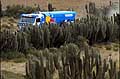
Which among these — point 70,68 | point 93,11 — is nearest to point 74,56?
point 70,68

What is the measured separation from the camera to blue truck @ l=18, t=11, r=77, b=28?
29.0 metres

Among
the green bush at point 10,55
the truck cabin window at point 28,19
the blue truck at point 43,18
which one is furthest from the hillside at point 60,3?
the green bush at point 10,55

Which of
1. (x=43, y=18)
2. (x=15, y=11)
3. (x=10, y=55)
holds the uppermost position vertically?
(x=43, y=18)

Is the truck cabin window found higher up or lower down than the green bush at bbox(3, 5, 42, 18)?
higher up

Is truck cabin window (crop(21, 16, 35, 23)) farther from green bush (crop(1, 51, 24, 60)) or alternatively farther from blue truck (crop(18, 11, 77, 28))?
green bush (crop(1, 51, 24, 60))

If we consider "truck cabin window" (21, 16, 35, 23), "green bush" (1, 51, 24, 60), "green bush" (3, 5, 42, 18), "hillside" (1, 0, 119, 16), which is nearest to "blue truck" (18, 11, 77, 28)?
"truck cabin window" (21, 16, 35, 23)

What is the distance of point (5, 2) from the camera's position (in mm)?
53031

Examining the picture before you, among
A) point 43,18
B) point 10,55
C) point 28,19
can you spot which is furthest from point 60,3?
point 10,55

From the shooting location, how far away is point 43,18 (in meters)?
30.0

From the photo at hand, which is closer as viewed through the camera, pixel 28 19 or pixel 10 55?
pixel 10 55

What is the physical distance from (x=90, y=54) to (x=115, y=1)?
4900cm

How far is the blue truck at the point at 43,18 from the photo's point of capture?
95.0 feet

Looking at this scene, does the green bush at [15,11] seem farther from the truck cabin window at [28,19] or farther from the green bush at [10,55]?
the green bush at [10,55]

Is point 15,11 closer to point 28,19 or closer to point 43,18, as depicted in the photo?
point 43,18
